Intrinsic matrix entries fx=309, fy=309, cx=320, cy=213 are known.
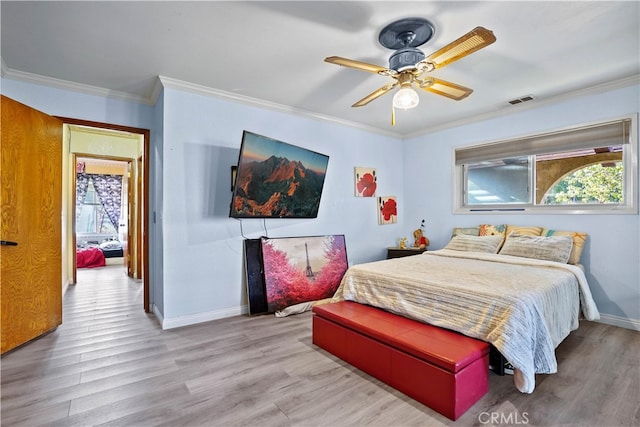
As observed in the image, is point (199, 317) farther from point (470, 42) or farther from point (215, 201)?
point (470, 42)

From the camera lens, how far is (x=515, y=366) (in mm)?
1784

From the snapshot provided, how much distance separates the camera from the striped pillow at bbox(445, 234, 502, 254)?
12.1 ft

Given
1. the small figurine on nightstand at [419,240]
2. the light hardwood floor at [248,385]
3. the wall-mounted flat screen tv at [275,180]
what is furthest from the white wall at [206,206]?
the small figurine on nightstand at [419,240]

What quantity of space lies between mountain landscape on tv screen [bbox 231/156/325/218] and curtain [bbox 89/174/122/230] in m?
7.21

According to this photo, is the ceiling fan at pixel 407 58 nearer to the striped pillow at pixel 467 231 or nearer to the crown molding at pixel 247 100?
the crown molding at pixel 247 100

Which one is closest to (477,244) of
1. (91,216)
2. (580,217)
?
(580,217)

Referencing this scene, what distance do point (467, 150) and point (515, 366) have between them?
336 cm

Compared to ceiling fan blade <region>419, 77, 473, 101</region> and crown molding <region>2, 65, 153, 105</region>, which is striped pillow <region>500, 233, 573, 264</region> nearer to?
ceiling fan blade <region>419, 77, 473, 101</region>

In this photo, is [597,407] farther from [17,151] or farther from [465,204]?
[17,151]

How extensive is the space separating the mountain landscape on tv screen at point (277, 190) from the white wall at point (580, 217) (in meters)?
2.03

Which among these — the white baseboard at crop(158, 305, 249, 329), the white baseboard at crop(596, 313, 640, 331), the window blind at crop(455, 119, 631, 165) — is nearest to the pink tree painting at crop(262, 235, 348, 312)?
the white baseboard at crop(158, 305, 249, 329)

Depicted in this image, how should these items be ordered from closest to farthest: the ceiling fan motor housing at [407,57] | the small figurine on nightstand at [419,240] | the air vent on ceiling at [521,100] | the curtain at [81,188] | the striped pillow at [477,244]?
the ceiling fan motor housing at [407,57] < the air vent on ceiling at [521,100] < the striped pillow at [477,244] < the small figurine on nightstand at [419,240] < the curtain at [81,188]

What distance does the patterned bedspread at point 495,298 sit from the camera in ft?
6.07

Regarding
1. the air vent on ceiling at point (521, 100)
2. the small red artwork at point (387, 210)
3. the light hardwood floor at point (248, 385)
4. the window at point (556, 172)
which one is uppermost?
the air vent on ceiling at point (521, 100)
